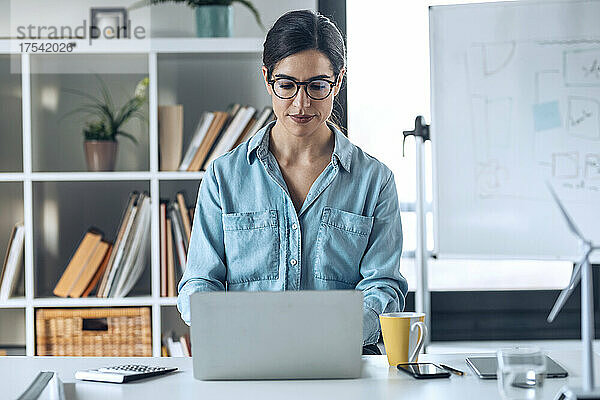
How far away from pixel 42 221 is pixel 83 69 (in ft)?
1.86

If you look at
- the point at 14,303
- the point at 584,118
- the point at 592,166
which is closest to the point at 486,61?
the point at 584,118

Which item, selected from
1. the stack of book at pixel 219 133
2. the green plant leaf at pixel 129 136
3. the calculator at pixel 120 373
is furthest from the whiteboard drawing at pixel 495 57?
the calculator at pixel 120 373

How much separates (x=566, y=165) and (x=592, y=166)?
8 centimetres

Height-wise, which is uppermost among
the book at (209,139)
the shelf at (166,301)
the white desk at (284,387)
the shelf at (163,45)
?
the shelf at (163,45)

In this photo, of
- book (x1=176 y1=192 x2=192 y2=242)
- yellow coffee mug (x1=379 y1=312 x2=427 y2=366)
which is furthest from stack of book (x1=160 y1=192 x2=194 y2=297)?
yellow coffee mug (x1=379 y1=312 x2=427 y2=366)

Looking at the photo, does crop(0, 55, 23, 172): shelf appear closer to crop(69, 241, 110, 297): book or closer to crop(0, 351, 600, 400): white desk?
crop(69, 241, 110, 297): book

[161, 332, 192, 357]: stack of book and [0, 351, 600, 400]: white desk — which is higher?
[0, 351, 600, 400]: white desk

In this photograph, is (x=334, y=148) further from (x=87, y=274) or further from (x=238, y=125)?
(x=87, y=274)

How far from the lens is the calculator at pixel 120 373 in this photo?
1.25m

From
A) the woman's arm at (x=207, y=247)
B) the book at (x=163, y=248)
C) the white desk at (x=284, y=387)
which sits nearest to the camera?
the white desk at (x=284, y=387)

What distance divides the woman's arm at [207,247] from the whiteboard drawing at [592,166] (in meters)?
1.28

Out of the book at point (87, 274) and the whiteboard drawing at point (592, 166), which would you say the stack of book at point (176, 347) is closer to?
the book at point (87, 274)

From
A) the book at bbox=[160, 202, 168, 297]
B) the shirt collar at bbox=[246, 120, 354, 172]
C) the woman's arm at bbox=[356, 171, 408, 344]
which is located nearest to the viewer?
the woman's arm at bbox=[356, 171, 408, 344]

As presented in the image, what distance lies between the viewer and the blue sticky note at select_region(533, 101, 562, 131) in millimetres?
2471
